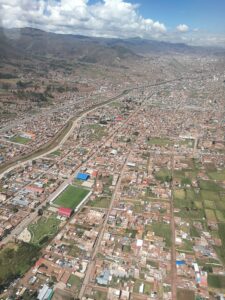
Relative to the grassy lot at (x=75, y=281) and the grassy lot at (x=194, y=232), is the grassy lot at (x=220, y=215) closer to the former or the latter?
the grassy lot at (x=194, y=232)

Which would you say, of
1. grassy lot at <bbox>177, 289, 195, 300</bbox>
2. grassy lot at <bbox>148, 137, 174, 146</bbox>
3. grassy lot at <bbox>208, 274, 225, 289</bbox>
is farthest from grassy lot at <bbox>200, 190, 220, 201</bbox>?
grassy lot at <bbox>148, 137, 174, 146</bbox>

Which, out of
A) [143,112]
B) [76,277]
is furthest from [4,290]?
[143,112]

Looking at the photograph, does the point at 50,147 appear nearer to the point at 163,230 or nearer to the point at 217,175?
the point at 163,230

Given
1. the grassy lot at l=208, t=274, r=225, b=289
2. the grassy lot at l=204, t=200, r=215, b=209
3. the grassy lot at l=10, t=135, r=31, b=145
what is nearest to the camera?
the grassy lot at l=208, t=274, r=225, b=289

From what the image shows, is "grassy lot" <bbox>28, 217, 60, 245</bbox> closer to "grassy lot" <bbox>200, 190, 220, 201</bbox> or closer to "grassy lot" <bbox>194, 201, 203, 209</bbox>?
"grassy lot" <bbox>194, 201, 203, 209</bbox>

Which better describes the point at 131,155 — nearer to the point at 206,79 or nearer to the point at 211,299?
the point at 211,299

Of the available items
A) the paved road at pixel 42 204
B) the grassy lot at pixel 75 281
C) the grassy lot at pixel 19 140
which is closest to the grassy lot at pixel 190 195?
the paved road at pixel 42 204
